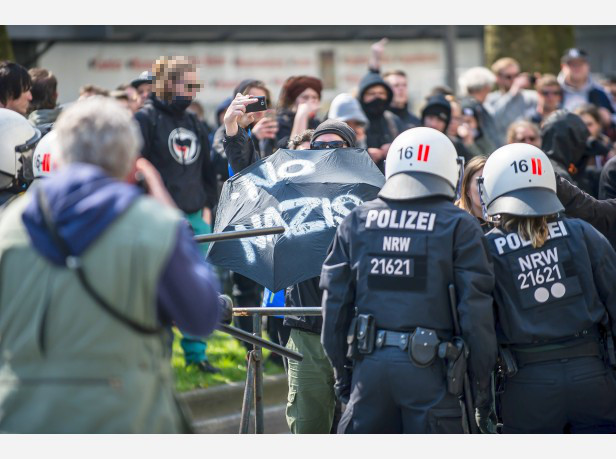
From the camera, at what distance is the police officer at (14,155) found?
5.80m

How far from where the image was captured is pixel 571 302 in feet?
16.4

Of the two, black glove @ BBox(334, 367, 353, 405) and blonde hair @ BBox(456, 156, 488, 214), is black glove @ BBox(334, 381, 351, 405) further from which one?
blonde hair @ BBox(456, 156, 488, 214)

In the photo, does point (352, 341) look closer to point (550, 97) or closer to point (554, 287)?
point (554, 287)

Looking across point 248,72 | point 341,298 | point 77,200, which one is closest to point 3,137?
point 341,298

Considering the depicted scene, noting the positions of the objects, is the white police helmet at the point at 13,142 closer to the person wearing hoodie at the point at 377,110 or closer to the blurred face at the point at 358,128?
the blurred face at the point at 358,128

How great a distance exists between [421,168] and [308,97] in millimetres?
4327

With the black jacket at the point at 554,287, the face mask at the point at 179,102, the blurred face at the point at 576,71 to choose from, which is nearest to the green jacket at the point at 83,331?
the black jacket at the point at 554,287

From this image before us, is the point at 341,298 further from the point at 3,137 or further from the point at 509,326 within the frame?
the point at 3,137

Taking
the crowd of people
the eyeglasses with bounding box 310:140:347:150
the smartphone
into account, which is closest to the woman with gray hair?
the crowd of people

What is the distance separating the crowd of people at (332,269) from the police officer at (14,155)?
0.01 m

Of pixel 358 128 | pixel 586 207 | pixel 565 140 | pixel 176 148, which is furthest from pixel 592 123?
pixel 176 148

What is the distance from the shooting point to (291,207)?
6.05 metres

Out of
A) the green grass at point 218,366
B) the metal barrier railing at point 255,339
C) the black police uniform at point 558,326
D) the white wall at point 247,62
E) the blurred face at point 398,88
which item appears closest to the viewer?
the black police uniform at point 558,326
